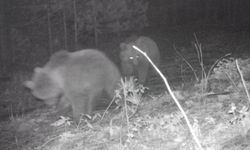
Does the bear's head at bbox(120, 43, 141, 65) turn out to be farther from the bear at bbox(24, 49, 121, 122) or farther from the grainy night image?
the bear at bbox(24, 49, 121, 122)

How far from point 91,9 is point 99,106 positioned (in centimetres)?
1016

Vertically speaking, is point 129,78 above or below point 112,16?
below

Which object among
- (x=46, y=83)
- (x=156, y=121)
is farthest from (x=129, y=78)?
(x=156, y=121)

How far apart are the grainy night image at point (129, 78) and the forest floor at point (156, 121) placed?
2cm

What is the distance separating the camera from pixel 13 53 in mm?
13422

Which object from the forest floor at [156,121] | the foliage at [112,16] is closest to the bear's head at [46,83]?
the forest floor at [156,121]

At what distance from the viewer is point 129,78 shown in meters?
8.62

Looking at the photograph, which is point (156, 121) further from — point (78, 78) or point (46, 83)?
point (46, 83)

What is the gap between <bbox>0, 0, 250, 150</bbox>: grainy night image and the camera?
4242 millimetres

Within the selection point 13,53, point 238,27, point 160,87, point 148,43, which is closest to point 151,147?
point 160,87

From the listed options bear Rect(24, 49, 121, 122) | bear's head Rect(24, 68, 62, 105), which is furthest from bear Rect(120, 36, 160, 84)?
bear's head Rect(24, 68, 62, 105)

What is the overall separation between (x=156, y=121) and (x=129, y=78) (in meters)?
4.10

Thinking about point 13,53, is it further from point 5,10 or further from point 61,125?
point 61,125

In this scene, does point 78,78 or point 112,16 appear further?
point 112,16
